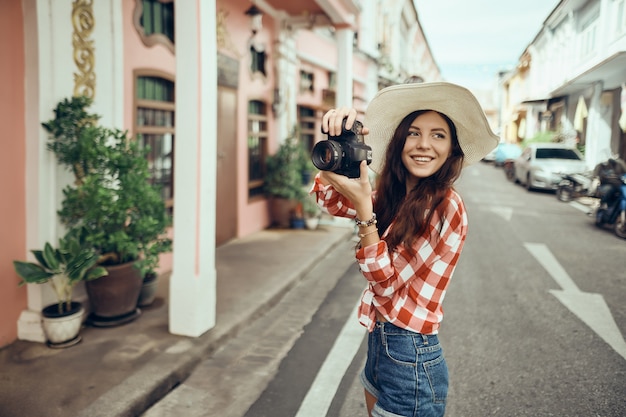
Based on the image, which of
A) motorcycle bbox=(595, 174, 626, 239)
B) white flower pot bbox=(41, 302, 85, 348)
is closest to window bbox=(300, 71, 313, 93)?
motorcycle bbox=(595, 174, 626, 239)

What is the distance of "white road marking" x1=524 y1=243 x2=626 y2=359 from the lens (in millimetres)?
4090

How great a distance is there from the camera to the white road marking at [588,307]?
4.09 meters

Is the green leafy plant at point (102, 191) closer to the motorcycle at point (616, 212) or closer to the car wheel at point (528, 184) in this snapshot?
the motorcycle at point (616, 212)

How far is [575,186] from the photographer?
1256cm

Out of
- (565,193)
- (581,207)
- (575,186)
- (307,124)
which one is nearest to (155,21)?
(307,124)

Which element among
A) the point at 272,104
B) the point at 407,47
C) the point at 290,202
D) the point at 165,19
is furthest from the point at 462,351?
the point at 407,47

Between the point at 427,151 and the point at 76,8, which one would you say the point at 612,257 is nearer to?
the point at 427,151

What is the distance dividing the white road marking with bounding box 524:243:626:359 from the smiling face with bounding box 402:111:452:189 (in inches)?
117

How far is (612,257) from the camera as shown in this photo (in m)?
6.92

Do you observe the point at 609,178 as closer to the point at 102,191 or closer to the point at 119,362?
the point at 102,191

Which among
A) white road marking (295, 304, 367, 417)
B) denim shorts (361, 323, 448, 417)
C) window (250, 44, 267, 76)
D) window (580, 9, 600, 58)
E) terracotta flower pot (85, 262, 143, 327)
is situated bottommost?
white road marking (295, 304, 367, 417)

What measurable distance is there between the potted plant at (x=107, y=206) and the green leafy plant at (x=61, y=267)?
0.63 ft

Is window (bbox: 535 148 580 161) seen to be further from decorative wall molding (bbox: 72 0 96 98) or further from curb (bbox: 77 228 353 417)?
decorative wall molding (bbox: 72 0 96 98)

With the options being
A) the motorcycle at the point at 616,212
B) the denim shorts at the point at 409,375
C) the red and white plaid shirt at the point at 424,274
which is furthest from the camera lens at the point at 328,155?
the motorcycle at the point at 616,212
